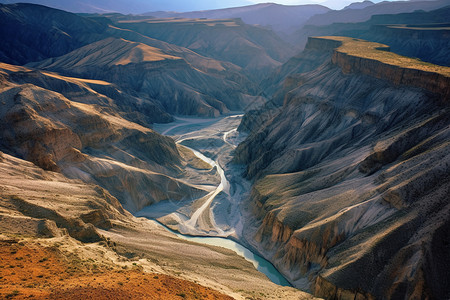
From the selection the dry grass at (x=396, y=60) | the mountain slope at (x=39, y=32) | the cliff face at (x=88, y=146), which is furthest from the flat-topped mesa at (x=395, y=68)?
the mountain slope at (x=39, y=32)

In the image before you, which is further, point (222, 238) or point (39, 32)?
point (39, 32)

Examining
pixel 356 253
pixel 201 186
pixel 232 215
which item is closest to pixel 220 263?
pixel 356 253

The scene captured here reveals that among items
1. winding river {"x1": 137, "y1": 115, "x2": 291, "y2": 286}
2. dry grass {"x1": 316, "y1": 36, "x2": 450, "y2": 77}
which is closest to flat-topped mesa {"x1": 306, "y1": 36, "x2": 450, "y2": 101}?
dry grass {"x1": 316, "y1": 36, "x2": 450, "y2": 77}

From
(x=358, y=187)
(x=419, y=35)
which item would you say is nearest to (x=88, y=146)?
(x=358, y=187)

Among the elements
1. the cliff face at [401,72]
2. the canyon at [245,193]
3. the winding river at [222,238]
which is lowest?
the winding river at [222,238]

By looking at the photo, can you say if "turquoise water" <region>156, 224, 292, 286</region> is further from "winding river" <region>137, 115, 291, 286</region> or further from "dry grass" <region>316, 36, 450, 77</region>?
"dry grass" <region>316, 36, 450, 77</region>

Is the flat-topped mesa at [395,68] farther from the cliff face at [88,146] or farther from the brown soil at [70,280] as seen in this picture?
the brown soil at [70,280]

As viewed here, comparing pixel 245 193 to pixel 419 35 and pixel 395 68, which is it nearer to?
pixel 395 68
